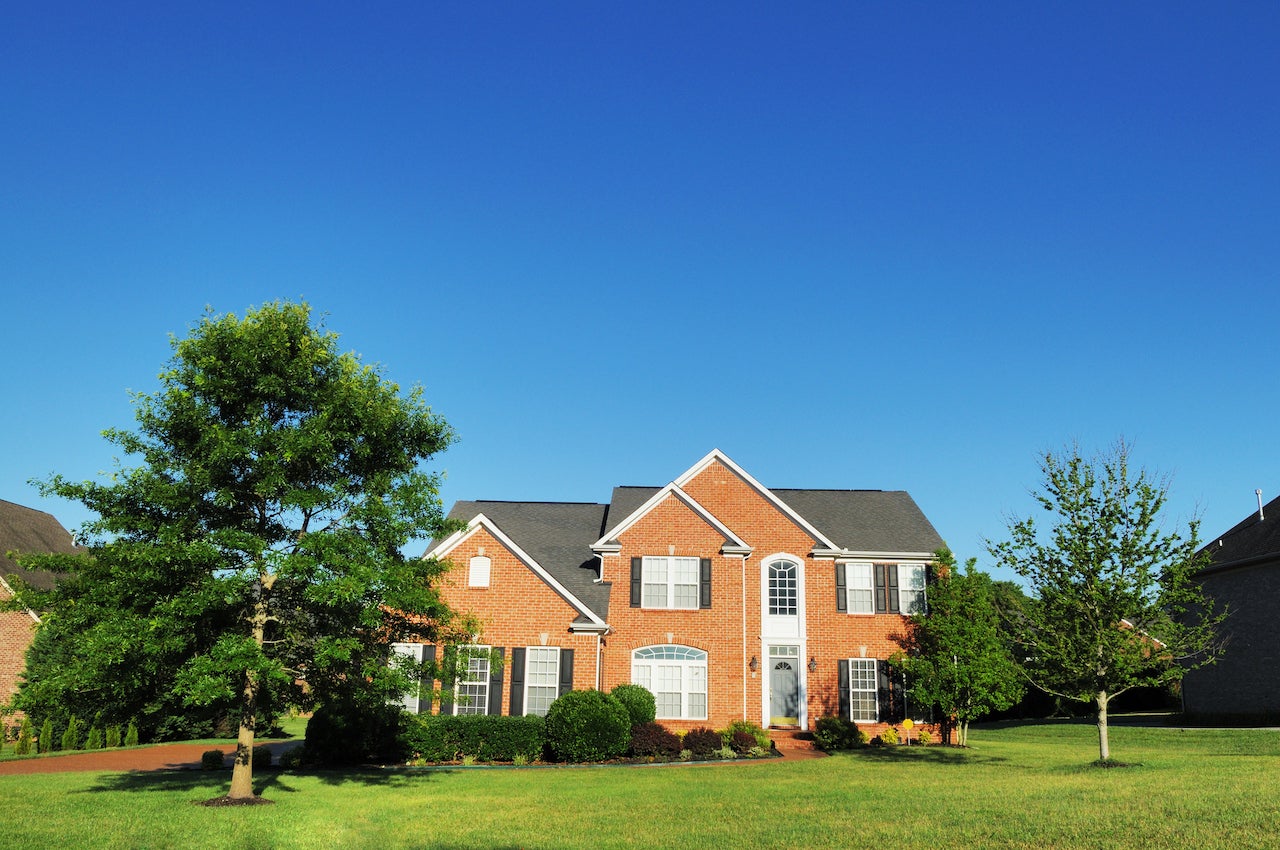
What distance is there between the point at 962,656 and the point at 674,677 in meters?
8.78

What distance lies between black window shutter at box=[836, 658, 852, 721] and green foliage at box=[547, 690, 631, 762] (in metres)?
9.25

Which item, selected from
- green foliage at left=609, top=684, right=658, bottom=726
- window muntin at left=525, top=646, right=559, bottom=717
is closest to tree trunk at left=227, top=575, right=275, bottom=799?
green foliage at left=609, top=684, right=658, bottom=726

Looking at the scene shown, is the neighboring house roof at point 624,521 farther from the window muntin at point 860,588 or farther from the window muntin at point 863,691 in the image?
the window muntin at point 863,691

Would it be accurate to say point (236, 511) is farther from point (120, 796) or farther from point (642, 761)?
point (642, 761)

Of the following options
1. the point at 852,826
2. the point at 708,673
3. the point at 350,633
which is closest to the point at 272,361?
the point at 350,633

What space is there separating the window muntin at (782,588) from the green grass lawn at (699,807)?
327 inches

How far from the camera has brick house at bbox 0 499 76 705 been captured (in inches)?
1265

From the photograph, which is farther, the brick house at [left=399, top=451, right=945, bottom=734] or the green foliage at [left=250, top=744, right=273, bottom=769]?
the brick house at [left=399, top=451, right=945, bottom=734]

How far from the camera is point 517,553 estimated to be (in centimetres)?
2764

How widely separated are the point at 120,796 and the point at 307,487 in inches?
250

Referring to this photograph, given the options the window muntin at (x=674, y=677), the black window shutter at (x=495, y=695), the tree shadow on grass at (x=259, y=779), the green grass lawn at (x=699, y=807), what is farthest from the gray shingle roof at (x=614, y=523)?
the green grass lawn at (x=699, y=807)

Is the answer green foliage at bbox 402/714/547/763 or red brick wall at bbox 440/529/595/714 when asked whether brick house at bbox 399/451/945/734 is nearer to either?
red brick wall at bbox 440/529/595/714

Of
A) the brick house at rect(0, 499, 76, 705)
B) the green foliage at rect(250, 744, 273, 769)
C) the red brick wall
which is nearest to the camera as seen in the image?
the green foliage at rect(250, 744, 273, 769)

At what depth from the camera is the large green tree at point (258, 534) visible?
1498 centimetres
